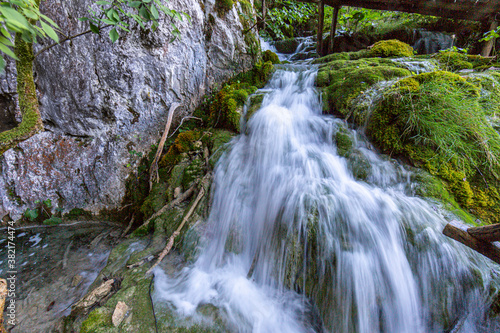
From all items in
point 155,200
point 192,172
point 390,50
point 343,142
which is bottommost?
point 155,200

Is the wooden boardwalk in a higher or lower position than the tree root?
higher

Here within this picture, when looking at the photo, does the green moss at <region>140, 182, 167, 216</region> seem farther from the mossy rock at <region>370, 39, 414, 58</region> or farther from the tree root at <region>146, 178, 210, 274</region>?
the mossy rock at <region>370, 39, 414, 58</region>

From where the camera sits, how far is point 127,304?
2.01 m

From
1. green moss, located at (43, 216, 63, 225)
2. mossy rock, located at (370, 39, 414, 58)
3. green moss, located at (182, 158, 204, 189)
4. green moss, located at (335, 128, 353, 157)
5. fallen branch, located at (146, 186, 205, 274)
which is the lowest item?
green moss, located at (43, 216, 63, 225)

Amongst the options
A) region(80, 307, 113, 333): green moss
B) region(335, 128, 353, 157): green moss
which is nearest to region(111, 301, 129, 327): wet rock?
region(80, 307, 113, 333): green moss

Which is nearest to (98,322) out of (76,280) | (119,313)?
(119,313)

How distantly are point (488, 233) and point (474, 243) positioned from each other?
15 centimetres

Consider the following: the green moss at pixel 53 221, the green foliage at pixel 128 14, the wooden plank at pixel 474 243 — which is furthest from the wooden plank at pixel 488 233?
the green moss at pixel 53 221

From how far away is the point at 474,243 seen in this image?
1.39m

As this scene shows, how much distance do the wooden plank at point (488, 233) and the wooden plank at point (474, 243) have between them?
51mm

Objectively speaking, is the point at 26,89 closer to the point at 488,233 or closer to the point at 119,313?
the point at 119,313

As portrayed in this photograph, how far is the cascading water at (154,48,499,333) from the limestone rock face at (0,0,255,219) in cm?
226

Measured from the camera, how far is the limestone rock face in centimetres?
356

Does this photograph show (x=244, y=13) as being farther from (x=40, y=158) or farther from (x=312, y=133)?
(x=40, y=158)
